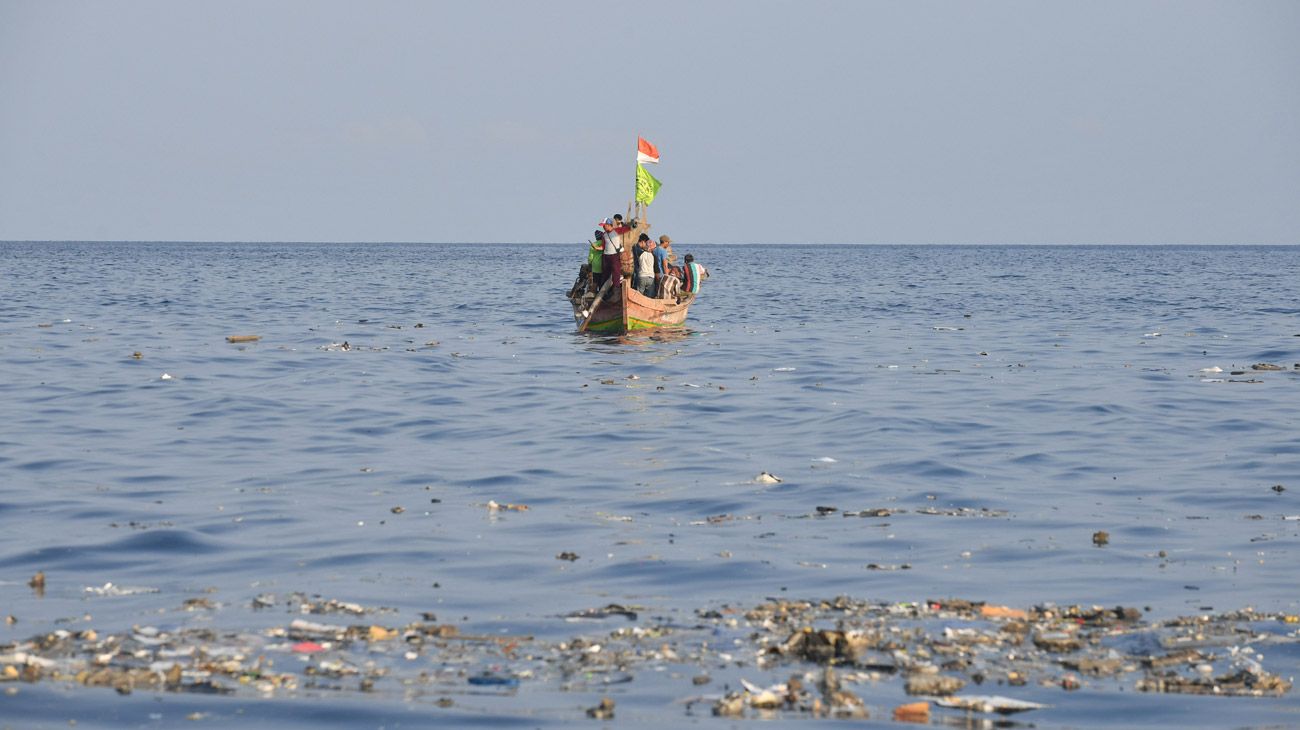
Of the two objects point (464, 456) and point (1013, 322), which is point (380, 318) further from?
point (464, 456)

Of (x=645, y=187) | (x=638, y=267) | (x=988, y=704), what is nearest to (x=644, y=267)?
(x=638, y=267)

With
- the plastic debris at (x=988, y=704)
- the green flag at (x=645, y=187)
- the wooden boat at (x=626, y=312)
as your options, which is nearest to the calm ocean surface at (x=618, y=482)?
the plastic debris at (x=988, y=704)

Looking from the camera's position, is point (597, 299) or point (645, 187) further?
point (645, 187)

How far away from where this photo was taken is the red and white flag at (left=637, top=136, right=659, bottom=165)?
35062 millimetres

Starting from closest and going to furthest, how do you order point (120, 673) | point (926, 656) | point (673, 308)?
point (120, 673) < point (926, 656) < point (673, 308)

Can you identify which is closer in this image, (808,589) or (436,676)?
(436,676)

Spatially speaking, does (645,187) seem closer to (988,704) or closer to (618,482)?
(618,482)

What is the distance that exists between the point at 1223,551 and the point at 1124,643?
3521 mm

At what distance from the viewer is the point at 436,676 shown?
824 centimetres

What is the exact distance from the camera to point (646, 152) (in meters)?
35.5

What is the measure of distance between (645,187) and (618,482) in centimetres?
2099

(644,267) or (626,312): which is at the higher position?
(644,267)

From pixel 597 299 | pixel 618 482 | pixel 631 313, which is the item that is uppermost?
pixel 597 299

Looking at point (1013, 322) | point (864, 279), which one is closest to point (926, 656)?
point (1013, 322)
